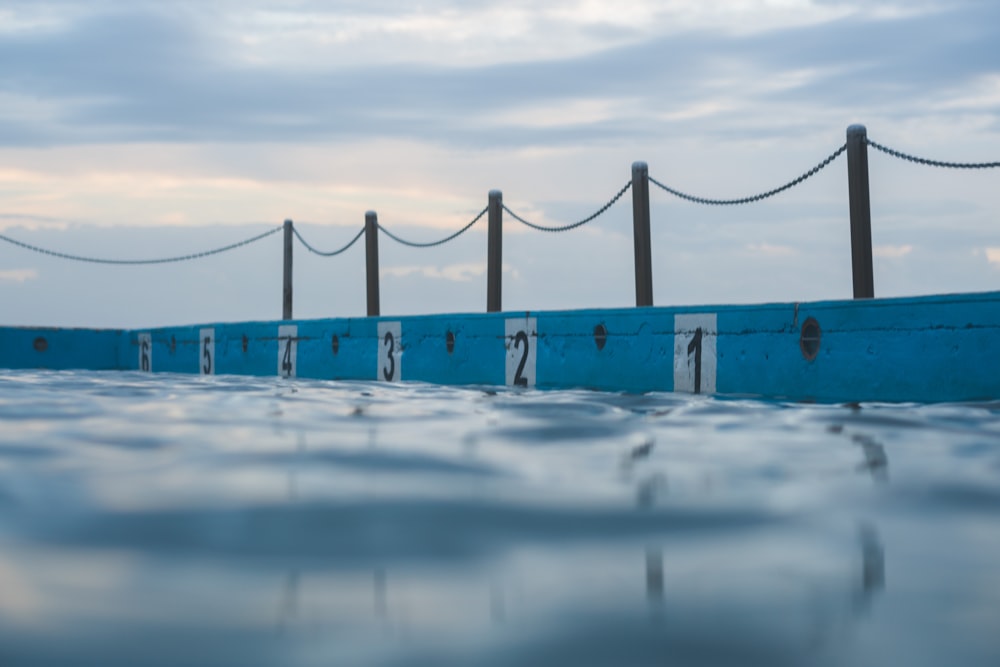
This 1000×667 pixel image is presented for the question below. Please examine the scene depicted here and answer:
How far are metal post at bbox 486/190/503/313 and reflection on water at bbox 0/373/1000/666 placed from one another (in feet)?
28.3

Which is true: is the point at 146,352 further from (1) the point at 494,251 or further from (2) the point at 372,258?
(1) the point at 494,251

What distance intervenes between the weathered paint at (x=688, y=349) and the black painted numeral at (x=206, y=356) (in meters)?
1.25

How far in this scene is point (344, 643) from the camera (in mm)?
1320

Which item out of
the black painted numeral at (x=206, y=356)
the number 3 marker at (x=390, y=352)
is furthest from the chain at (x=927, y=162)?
the black painted numeral at (x=206, y=356)

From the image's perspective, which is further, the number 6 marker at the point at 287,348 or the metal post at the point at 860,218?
the number 6 marker at the point at 287,348

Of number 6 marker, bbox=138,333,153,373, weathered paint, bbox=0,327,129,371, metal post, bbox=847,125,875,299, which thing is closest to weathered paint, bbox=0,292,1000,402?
metal post, bbox=847,125,875,299

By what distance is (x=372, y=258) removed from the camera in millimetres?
14844

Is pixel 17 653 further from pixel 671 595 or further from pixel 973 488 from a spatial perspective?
pixel 973 488

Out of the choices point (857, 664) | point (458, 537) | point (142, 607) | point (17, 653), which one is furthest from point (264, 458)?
point (857, 664)

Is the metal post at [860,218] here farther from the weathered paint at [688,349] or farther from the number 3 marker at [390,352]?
the number 3 marker at [390,352]

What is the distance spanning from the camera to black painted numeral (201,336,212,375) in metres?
12.8

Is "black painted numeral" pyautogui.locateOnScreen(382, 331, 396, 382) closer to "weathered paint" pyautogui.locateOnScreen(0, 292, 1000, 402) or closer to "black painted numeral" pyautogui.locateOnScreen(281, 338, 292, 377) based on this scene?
"weathered paint" pyautogui.locateOnScreen(0, 292, 1000, 402)

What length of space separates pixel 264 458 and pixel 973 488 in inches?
68.6

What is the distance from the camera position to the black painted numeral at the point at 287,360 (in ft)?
36.5
